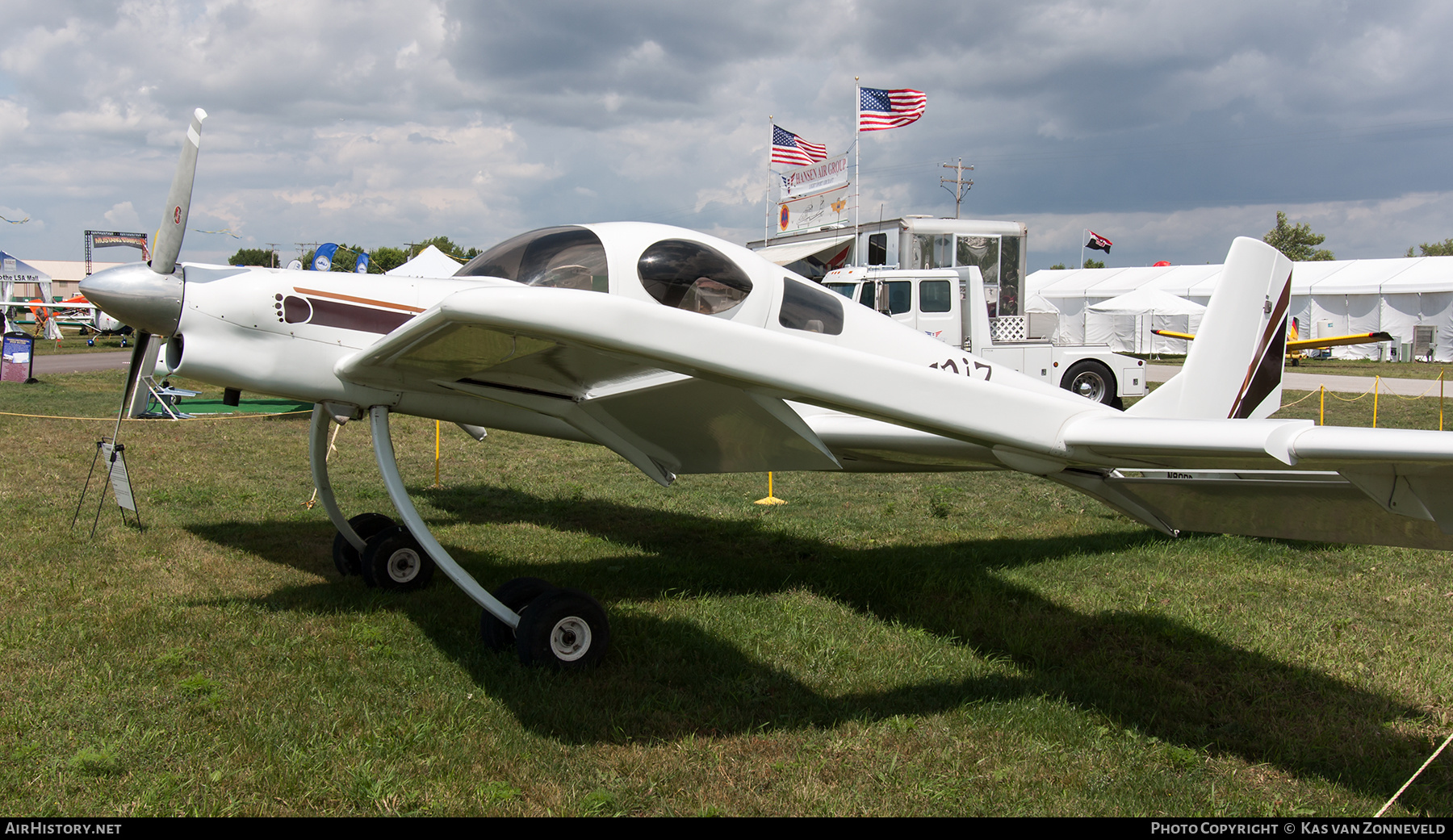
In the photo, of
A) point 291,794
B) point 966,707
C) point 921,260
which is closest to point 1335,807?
point 966,707

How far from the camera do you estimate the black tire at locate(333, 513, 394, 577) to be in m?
6.25

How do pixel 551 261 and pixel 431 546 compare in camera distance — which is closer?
pixel 431 546

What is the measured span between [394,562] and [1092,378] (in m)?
15.0

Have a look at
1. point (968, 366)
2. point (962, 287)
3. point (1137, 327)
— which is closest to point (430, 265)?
point (968, 366)

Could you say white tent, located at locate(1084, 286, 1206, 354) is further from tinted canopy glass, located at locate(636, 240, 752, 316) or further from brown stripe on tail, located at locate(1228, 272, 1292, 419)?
tinted canopy glass, located at locate(636, 240, 752, 316)

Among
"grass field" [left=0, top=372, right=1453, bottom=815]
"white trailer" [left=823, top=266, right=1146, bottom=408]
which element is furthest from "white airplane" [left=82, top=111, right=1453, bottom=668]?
"white trailer" [left=823, top=266, right=1146, bottom=408]

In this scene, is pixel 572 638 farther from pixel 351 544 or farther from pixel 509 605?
pixel 351 544

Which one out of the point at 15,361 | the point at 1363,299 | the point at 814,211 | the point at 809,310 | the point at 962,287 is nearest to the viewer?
the point at 809,310

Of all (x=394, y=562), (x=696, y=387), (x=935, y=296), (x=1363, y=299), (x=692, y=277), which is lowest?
(x=394, y=562)

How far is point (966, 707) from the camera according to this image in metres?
4.33

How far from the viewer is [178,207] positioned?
4.85 metres

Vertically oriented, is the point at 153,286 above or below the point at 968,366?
above

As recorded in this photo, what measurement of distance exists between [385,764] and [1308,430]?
12.4ft

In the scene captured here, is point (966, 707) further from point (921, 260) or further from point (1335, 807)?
point (921, 260)
